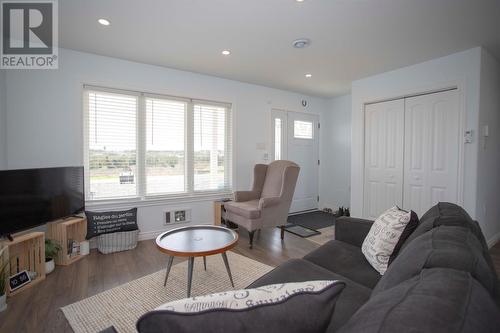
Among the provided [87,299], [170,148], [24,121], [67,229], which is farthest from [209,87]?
[87,299]

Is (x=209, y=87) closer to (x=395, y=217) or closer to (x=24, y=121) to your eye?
(x=24, y=121)

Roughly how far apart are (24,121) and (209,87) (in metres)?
2.34

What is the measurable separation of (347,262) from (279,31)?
Result: 7.29ft

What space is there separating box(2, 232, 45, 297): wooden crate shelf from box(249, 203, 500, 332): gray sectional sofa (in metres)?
2.23

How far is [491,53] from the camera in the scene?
297 cm

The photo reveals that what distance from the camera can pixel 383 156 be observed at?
147 inches

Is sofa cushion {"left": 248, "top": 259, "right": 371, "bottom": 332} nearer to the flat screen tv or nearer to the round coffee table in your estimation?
the round coffee table

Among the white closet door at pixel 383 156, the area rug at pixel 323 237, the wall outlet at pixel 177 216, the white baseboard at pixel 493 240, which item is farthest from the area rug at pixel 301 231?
the white baseboard at pixel 493 240

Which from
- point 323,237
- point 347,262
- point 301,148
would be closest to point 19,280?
point 347,262

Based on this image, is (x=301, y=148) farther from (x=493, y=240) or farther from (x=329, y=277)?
(x=329, y=277)

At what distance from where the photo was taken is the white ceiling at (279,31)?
6.72 ft

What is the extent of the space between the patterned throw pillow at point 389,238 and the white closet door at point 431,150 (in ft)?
6.97

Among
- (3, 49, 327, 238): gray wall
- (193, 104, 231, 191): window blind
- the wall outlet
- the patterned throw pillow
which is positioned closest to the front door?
(3, 49, 327, 238): gray wall

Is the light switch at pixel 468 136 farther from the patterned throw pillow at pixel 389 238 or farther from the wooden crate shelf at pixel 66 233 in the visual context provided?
the wooden crate shelf at pixel 66 233
